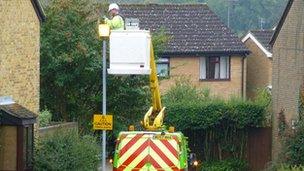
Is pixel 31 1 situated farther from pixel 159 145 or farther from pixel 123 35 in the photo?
pixel 159 145

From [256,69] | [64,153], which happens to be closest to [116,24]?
[64,153]

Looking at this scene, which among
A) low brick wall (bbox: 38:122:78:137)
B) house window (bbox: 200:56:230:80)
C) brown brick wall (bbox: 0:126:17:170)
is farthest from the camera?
house window (bbox: 200:56:230:80)

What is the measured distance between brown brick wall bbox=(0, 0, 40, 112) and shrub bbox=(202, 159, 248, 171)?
10.8 meters

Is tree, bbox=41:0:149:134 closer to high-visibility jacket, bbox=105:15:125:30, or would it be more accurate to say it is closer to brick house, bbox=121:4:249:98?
high-visibility jacket, bbox=105:15:125:30

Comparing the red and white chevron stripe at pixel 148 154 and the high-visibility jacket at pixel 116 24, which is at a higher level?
the high-visibility jacket at pixel 116 24

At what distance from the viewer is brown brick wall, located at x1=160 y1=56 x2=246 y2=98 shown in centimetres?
4856

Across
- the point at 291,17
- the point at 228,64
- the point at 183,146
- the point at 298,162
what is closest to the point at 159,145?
the point at 183,146

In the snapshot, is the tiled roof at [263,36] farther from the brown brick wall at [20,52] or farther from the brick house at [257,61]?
the brown brick wall at [20,52]

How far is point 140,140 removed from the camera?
21453 millimetres

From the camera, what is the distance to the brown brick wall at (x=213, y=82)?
48.6 meters

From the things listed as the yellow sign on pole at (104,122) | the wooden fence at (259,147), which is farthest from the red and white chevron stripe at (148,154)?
the wooden fence at (259,147)

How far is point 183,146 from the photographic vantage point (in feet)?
72.7

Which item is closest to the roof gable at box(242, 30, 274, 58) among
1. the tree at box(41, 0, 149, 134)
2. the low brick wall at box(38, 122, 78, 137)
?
the tree at box(41, 0, 149, 134)

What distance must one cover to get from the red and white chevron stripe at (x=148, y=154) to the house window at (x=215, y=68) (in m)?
28.2
